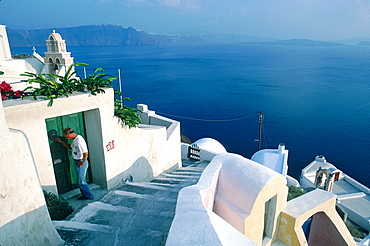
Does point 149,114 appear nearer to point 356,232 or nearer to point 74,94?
point 74,94

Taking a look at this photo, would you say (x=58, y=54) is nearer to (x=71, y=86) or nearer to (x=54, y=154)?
(x=71, y=86)

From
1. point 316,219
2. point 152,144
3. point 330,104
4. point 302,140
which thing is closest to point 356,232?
point 316,219

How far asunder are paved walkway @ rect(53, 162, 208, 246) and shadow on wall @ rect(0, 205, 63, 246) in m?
0.32

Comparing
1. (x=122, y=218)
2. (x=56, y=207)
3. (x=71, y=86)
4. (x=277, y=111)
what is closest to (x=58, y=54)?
(x=71, y=86)

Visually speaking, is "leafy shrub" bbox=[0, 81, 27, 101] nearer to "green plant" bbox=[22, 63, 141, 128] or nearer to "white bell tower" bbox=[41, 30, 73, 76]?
"green plant" bbox=[22, 63, 141, 128]

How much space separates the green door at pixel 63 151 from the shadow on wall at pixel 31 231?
6.88ft

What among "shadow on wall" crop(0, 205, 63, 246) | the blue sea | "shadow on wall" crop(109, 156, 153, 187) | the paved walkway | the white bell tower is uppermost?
the white bell tower

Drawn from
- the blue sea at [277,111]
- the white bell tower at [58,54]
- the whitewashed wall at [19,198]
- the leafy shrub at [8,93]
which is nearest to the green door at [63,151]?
the leafy shrub at [8,93]

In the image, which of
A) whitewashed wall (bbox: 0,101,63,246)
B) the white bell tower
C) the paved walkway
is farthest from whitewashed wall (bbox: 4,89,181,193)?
the white bell tower

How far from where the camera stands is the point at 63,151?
599 cm

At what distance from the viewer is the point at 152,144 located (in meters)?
8.54

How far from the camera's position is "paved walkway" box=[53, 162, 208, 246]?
422 cm

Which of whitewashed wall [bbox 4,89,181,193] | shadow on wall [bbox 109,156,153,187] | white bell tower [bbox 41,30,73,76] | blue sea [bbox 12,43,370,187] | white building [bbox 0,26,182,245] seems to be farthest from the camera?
blue sea [bbox 12,43,370,187]

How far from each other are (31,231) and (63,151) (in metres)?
2.50
